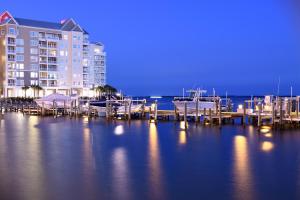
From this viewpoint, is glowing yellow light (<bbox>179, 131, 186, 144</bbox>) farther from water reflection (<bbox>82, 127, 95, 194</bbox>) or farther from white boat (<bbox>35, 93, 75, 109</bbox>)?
white boat (<bbox>35, 93, 75, 109</bbox>)

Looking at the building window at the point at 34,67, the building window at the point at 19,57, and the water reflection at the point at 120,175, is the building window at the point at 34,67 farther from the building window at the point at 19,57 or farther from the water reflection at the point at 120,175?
the water reflection at the point at 120,175

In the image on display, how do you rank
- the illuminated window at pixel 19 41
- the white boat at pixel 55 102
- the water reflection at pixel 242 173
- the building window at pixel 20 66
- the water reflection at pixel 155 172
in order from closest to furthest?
the water reflection at pixel 242 173, the water reflection at pixel 155 172, the white boat at pixel 55 102, the building window at pixel 20 66, the illuminated window at pixel 19 41

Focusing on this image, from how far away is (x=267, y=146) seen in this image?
67.6 ft

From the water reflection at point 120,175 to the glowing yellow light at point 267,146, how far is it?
18.8 ft

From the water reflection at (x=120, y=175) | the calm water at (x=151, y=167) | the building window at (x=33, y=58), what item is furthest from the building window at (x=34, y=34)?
the water reflection at (x=120, y=175)

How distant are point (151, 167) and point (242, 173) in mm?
2875

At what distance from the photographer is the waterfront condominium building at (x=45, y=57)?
108m

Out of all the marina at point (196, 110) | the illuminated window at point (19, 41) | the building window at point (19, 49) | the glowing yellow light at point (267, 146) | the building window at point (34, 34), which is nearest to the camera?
the glowing yellow light at point (267, 146)

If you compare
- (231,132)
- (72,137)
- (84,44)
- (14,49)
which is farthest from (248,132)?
(84,44)

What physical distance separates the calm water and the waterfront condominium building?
Result: 3202 inches

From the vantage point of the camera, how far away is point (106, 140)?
23.8 meters

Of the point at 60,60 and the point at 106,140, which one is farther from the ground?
the point at 60,60

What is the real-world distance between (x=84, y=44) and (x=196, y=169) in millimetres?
110574

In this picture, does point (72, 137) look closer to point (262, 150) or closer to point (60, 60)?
point (262, 150)
